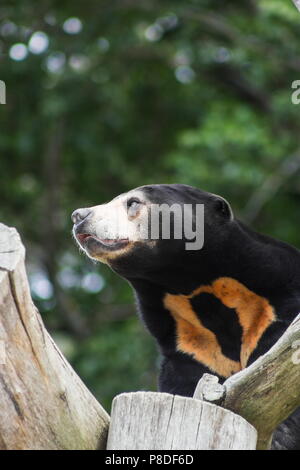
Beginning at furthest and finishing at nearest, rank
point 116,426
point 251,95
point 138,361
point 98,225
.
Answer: point 251,95 → point 138,361 → point 98,225 → point 116,426

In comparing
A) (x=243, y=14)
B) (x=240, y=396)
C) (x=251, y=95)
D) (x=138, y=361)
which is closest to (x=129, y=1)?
(x=243, y=14)

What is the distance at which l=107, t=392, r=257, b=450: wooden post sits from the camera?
4.38 meters

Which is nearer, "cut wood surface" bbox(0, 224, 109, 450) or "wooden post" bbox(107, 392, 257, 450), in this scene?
"cut wood surface" bbox(0, 224, 109, 450)

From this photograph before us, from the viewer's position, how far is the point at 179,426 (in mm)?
4383

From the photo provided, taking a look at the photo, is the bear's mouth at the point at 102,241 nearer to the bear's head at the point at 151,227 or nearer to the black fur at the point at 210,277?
the bear's head at the point at 151,227

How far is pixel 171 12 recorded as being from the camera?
12.5 meters

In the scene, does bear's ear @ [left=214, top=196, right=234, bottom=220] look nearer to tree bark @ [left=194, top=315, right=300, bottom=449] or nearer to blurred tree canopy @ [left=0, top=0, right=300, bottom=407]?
tree bark @ [left=194, top=315, right=300, bottom=449]

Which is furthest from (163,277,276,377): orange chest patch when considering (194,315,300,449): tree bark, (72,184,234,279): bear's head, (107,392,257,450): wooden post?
(107,392,257,450): wooden post

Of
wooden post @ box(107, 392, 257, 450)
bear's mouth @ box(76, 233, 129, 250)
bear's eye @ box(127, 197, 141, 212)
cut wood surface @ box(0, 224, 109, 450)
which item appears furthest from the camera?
bear's eye @ box(127, 197, 141, 212)

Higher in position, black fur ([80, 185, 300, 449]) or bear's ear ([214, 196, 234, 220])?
bear's ear ([214, 196, 234, 220])

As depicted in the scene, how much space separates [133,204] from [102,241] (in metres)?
0.40

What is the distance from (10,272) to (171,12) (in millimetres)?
8780

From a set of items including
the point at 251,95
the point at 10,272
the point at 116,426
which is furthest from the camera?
the point at 251,95
